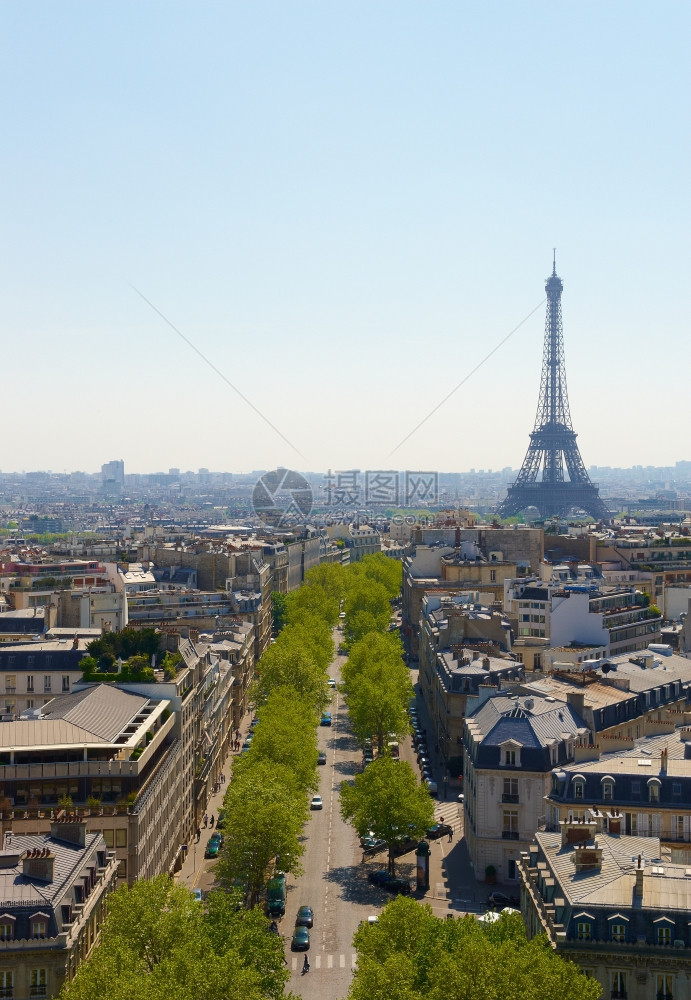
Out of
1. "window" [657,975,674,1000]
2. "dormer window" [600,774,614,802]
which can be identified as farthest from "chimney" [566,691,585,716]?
"window" [657,975,674,1000]

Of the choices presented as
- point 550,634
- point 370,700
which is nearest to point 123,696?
point 370,700

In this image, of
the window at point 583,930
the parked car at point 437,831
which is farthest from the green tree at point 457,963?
the parked car at point 437,831

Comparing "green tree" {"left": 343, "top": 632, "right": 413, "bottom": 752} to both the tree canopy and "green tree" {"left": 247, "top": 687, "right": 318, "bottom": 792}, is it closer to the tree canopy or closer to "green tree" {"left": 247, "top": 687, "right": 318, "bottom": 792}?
"green tree" {"left": 247, "top": 687, "right": 318, "bottom": 792}

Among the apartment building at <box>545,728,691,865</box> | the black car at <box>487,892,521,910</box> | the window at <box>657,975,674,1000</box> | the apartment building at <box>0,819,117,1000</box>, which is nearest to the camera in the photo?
the apartment building at <box>0,819,117,1000</box>

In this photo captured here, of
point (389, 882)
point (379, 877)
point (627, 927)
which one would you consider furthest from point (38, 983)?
point (379, 877)

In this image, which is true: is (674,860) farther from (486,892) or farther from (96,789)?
(96,789)
